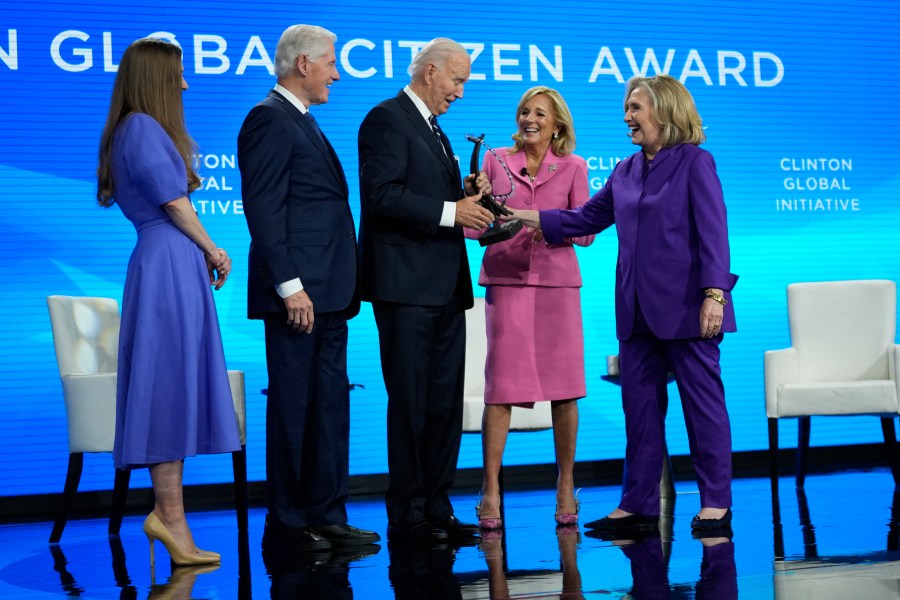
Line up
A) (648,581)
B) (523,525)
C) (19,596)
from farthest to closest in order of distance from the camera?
(523,525) → (19,596) → (648,581)

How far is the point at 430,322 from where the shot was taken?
3.49 metres

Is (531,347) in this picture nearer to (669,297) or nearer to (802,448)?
(669,297)

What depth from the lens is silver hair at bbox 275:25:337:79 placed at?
135 inches

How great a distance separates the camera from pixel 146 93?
3.15 metres

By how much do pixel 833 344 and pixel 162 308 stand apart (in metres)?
3.47

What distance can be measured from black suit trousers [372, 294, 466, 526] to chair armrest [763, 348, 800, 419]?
202cm

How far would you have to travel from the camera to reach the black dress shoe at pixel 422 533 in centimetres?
340

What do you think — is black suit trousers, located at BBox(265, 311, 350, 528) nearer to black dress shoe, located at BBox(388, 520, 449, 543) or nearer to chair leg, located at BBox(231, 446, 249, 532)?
black dress shoe, located at BBox(388, 520, 449, 543)

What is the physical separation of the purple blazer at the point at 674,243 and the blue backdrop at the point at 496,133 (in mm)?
2195

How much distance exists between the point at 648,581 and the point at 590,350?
10.7 feet

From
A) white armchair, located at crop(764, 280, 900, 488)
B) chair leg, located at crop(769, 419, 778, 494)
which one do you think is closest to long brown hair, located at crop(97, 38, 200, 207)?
chair leg, located at crop(769, 419, 778, 494)

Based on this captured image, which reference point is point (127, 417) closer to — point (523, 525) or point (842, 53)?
point (523, 525)

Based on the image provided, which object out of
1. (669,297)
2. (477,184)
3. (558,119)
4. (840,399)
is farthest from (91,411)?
(840,399)

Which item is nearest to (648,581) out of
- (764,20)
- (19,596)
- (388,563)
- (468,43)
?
(388,563)
